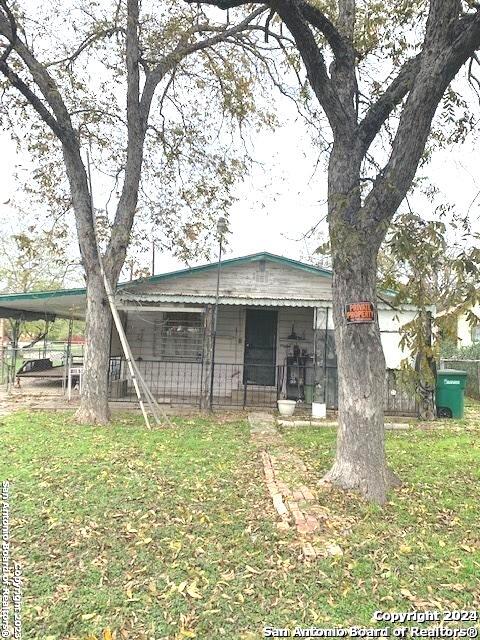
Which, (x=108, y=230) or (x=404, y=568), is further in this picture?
(x=108, y=230)

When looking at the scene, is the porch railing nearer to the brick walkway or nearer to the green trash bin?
the green trash bin

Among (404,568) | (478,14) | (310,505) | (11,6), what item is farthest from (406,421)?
(11,6)

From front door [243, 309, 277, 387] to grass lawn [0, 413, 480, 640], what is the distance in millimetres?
6827

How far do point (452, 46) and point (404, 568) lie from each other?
185 inches

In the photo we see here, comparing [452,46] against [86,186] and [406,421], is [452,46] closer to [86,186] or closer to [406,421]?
[86,186]

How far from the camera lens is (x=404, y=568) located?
3607 mm

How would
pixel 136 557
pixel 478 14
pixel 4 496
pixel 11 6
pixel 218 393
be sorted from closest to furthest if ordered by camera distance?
pixel 136 557 < pixel 478 14 < pixel 4 496 < pixel 11 6 < pixel 218 393

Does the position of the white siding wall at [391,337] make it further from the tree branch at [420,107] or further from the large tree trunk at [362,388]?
the tree branch at [420,107]

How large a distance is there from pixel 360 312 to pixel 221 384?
8708 millimetres

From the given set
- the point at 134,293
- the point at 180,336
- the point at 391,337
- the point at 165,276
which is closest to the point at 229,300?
the point at 165,276

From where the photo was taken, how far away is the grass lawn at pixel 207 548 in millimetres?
3012

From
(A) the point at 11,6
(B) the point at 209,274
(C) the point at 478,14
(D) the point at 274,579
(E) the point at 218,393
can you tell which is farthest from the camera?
(E) the point at 218,393

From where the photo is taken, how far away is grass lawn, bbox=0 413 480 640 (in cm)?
301

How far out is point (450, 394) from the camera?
10.8 metres
